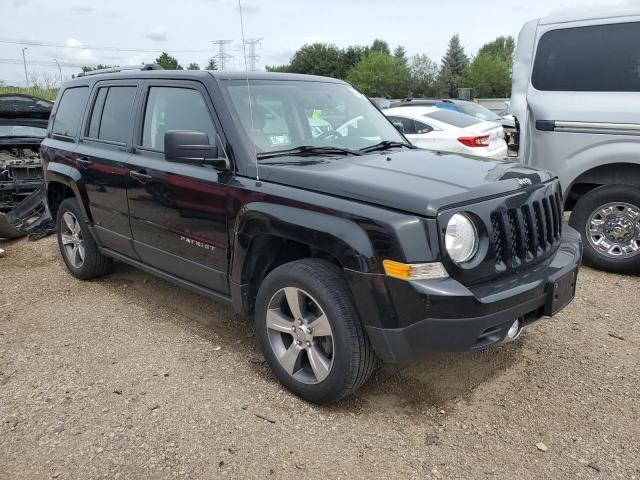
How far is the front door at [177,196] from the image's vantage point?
3465 millimetres

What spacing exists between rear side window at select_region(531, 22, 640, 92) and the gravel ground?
2.09 m

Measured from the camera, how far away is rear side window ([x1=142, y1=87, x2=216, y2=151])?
11.8ft

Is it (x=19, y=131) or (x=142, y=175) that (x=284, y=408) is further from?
(x=19, y=131)

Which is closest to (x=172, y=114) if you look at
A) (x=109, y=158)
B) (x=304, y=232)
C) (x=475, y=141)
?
(x=109, y=158)

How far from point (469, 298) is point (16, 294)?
4.28m

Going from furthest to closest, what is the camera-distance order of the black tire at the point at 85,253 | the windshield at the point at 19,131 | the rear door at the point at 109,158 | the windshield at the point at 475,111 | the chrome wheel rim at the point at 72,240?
the windshield at the point at 475,111
the windshield at the point at 19,131
the chrome wheel rim at the point at 72,240
the black tire at the point at 85,253
the rear door at the point at 109,158

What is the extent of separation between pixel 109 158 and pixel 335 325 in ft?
8.27

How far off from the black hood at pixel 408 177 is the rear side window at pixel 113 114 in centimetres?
160

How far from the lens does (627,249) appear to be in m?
5.10

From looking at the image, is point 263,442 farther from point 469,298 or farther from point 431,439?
point 469,298

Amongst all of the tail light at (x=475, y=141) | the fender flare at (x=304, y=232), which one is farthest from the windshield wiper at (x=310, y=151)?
the tail light at (x=475, y=141)

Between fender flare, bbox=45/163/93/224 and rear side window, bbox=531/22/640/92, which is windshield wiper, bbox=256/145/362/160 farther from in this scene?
rear side window, bbox=531/22/640/92

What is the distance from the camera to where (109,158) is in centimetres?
430

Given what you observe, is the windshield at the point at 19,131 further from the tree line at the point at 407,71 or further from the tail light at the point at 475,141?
the tree line at the point at 407,71
